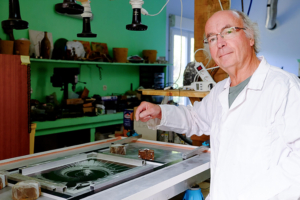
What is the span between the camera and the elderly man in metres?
1.13

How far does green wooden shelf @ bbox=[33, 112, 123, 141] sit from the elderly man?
8.50 ft

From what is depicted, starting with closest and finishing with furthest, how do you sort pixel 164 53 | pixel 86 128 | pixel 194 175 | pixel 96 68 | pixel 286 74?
1. pixel 286 74
2. pixel 194 175
3. pixel 86 128
4. pixel 96 68
5. pixel 164 53

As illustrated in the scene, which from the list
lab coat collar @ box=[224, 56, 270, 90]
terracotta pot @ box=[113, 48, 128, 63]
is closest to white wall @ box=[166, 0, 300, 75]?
terracotta pot @ box=[113, 48, 128, 63]

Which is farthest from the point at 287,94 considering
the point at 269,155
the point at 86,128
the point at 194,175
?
the point at 86,128

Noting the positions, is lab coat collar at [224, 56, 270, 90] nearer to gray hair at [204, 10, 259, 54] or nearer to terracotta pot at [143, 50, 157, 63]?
gray hair at [204, 10, 259, 54]

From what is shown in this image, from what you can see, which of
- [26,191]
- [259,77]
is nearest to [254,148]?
[259,77]

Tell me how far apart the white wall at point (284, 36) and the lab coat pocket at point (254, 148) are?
612 cm

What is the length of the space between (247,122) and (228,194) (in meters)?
0.32

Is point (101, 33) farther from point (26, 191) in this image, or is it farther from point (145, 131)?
point (26, 191)

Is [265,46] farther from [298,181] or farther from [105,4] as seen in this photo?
[298,181]

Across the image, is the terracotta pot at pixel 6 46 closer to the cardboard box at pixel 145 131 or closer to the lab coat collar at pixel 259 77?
the cardboard box at pixel 145 131

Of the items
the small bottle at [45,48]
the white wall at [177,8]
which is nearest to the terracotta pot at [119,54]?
the small bottle at [45,48]

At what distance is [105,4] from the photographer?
5.20 meters

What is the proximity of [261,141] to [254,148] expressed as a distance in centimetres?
4
